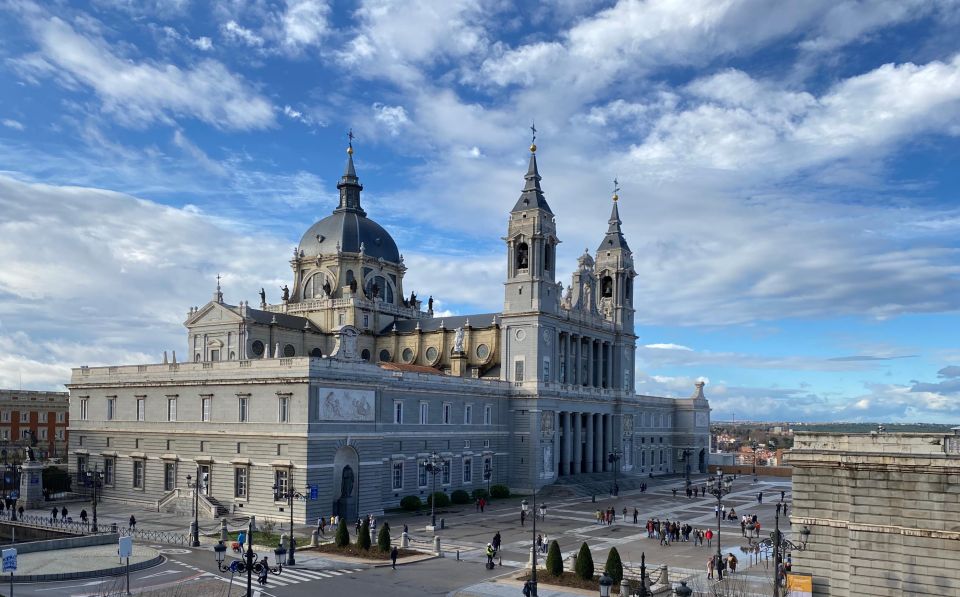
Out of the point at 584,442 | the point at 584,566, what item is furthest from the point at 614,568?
the point at 584,442

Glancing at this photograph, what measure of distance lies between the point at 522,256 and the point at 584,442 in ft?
72.6

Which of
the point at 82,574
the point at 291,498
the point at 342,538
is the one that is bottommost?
the point at 82,574

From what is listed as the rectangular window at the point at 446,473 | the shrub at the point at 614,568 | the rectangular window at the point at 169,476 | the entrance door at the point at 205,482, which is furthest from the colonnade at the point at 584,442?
the shrub at the point at 614,568

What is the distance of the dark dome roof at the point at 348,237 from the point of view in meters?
93.2

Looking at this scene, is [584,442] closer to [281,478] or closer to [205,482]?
[281,478]

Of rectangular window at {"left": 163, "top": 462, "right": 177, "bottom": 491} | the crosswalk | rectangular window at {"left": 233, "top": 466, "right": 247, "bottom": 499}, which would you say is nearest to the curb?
the crosswalk

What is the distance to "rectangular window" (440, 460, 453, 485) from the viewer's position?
71.6m

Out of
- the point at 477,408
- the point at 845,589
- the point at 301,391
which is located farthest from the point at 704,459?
the point at 845,589

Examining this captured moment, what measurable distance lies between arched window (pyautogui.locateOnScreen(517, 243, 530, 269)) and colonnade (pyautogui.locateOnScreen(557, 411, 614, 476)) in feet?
50.3

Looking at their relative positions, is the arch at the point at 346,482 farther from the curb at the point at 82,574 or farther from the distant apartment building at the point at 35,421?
the distant apartment building at the point at 35,421

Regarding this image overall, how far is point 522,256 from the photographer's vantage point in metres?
85.3

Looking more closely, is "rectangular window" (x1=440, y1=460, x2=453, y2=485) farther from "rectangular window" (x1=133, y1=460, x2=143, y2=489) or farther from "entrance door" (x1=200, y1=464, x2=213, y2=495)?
"rectangular window" (x1=133, y1=460, x2=143, y2=489)

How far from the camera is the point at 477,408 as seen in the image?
7731 cm

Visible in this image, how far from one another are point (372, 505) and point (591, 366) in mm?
40712
